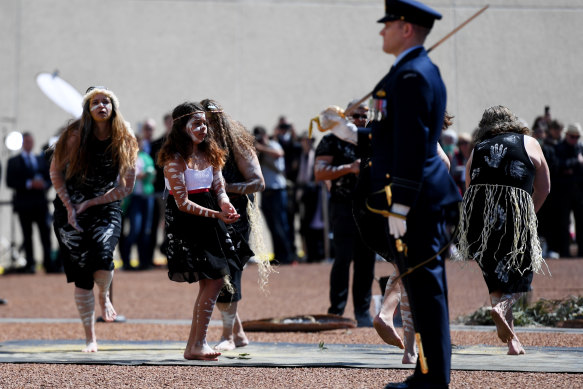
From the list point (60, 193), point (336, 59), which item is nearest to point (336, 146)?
point (60, 193)

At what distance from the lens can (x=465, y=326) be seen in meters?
9.00

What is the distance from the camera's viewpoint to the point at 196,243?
681 cm

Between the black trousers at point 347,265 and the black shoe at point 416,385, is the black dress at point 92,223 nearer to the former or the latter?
the black trousers at point 347,265

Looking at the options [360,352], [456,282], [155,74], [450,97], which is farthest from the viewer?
[155,74]

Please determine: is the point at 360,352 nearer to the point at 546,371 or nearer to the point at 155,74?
the point at 546,371

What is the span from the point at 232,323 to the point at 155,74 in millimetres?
12966

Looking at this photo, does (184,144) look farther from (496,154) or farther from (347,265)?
(347,265)

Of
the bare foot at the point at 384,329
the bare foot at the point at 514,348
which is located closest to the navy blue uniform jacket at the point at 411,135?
the bare foot at the point at 384,329

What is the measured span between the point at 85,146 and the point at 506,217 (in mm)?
3020

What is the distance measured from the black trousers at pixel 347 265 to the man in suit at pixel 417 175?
4034mm

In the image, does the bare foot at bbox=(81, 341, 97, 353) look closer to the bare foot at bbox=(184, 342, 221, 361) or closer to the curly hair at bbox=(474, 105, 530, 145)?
the bare foot at bbox=(184, 342, 221, 361)

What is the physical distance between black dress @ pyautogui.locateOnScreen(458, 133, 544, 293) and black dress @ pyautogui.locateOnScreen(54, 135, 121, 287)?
2.51 metres

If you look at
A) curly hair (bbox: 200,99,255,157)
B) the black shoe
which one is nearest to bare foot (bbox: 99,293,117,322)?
curly hair (bbox: 200,99,255,157)

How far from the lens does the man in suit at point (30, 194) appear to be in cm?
1597
